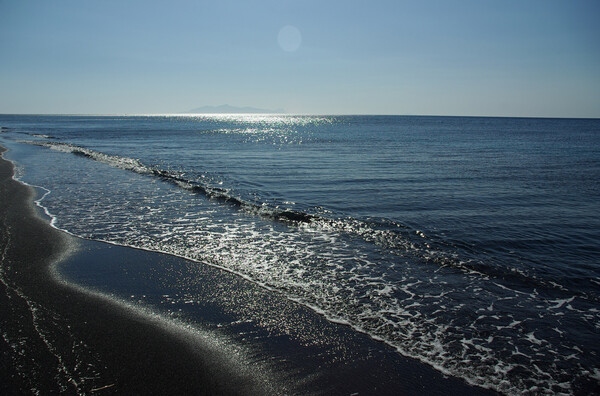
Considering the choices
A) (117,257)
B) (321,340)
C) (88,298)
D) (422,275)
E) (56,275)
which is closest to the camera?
(321,340)

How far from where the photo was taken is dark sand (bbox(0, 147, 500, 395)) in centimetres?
508

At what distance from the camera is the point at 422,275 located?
9.23m

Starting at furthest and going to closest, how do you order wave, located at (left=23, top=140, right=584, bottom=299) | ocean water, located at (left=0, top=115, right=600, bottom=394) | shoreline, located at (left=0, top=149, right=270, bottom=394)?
wave, located at (left=23, top=140, right=584, bottom=299) → ocean water, located at (left=0, top=115, right=600, bottom=394) → shoreline, located at (left=0, top=149, right=270, bottom=394)

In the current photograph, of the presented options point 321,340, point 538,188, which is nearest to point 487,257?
point 321,340

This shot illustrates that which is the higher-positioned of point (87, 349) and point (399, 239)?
point (399, 239)

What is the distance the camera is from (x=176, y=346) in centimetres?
598

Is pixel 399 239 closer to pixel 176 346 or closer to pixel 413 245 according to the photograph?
pixel 413 245

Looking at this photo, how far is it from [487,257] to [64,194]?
19.8 meters

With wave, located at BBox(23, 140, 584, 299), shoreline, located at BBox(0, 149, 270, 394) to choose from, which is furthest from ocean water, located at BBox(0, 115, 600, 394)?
shoreline, located at BBox(0, 149, 270, 394)

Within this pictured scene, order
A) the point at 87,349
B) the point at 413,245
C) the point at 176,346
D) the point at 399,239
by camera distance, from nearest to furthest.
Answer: the point at 87,349 < the point at 176,346 < the point at 413,245 < the point at 399,239

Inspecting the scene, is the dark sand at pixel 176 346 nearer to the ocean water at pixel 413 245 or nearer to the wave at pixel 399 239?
the ocean water at pixel 413 245

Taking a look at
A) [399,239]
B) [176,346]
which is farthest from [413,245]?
[176,346]

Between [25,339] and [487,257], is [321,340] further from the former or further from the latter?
[487,257]

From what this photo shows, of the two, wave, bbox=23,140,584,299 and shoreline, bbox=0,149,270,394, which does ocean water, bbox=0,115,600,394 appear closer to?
wave, bbox=23,140,584,299
